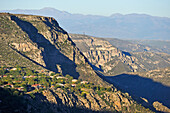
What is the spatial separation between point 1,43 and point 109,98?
66558 mm

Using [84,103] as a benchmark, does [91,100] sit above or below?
below

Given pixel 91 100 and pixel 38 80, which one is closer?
pixel 91 100

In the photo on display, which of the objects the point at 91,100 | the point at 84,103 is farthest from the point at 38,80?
the point at 84,103

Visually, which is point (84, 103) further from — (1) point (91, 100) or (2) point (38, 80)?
(2) point (38, 80)

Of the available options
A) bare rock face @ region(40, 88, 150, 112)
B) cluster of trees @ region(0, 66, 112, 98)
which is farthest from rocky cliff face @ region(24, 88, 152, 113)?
cluster of trees @ region(0, 66, 112, 98)

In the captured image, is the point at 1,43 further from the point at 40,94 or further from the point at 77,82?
the point at 40,94

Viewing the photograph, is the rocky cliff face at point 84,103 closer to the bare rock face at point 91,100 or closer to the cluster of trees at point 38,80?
the bare rock face at point 91,100

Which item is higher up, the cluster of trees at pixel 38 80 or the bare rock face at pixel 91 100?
the cluster of trees at pixel 38 80

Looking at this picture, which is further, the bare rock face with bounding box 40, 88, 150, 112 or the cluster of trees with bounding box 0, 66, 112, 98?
the cluster of trees with bounding box 0, 66, 112, 98

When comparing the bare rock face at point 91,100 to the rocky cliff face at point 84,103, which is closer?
the rocky cliff face at point 84,103

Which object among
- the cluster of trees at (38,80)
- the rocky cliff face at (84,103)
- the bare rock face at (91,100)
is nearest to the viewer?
the rocky cliff face at (84,103)

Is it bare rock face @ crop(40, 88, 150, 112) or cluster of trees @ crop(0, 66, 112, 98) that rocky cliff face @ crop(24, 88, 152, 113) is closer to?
bare rock face @ crop(40, 88, 150, 112)

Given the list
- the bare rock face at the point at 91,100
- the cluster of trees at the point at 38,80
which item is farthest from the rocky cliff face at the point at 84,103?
the cluster of trees at the point at 38,80

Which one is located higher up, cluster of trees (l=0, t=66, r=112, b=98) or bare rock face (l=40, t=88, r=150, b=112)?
cluster of trees (l=0, t=66, r=112, b=98)
